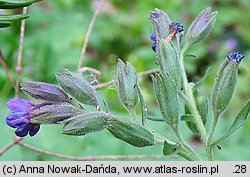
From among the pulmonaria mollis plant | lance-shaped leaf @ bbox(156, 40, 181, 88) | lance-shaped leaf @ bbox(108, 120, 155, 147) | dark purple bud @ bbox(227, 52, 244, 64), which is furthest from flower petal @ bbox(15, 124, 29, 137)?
dark purple bud @ bbox(227, 52, 244, 64)

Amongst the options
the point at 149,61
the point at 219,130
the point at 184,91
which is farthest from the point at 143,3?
the point at 184,91

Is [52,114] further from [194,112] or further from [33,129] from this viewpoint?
[194,112]

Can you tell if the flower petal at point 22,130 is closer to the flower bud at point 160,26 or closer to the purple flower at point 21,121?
the purple flower at point 21,121

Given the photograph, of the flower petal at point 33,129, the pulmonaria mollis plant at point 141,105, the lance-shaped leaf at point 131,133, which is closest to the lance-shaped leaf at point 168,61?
the pulmonaria mollis plant at point 141,105

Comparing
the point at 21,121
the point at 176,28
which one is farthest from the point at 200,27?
the point at 21,121

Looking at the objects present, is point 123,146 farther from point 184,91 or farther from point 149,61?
point 149,61

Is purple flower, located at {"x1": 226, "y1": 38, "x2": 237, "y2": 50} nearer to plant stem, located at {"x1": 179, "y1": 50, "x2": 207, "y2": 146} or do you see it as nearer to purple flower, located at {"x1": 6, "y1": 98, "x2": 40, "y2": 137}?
plant stem, located at {"x1": 179, "y1": 50, "x2": 207, "y2": 146}
